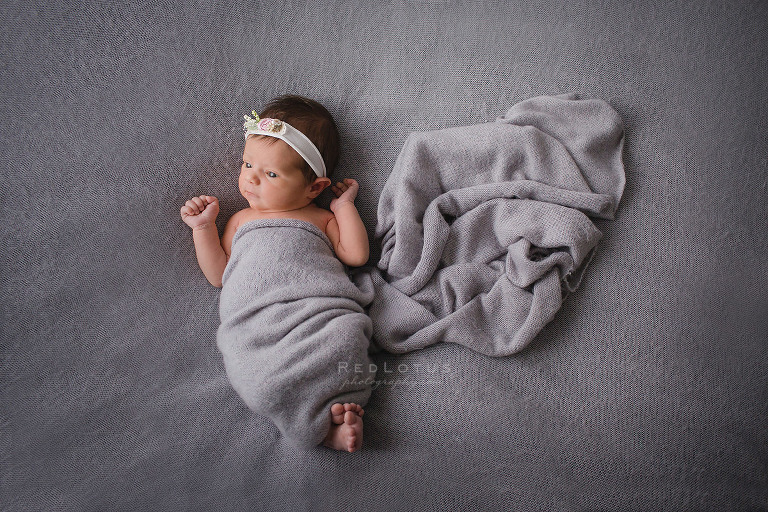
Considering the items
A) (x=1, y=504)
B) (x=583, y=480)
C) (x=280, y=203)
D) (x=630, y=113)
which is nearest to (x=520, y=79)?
(x=630, y=113)

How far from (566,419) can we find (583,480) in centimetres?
12

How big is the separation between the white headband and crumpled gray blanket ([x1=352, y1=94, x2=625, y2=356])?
192mm

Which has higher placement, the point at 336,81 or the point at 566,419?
the point at 336,81

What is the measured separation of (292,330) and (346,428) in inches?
8.8

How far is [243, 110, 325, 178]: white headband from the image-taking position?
1106mm

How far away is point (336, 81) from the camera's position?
124 centimetres

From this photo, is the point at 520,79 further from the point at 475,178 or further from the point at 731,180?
the point at 731,180

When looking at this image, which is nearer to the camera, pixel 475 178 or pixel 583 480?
pixel 583 480

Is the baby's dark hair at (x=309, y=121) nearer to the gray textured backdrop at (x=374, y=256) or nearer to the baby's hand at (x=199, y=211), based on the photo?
the gray textured backdrop at (x=374, y=256)

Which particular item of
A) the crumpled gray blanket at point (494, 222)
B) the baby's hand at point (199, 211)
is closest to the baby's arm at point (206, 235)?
the baby's hand at point (199, 211)

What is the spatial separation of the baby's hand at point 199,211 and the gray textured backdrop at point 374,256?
5cm

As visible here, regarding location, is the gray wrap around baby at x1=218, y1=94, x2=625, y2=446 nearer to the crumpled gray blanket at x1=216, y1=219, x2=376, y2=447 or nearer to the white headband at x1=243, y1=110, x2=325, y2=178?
the crumpled gray blanket at x1=216, y1=219, x2=376, y2=447

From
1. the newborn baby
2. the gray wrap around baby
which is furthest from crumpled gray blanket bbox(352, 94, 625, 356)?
the newborn baby

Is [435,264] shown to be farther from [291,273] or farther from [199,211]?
[199,211]
